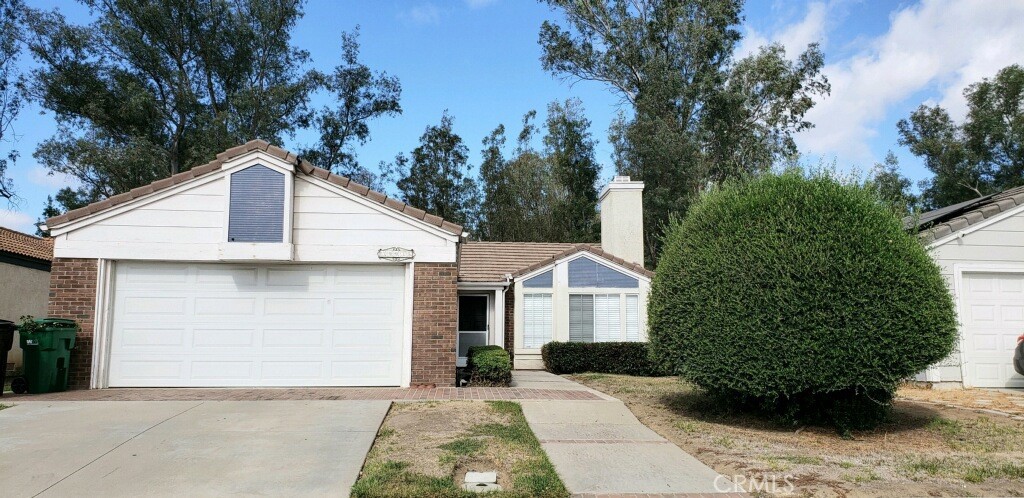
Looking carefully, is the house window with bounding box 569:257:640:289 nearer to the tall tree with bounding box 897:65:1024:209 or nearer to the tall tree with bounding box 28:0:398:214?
the tall tree with bounding box 28:0:398:214

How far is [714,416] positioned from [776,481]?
322cm

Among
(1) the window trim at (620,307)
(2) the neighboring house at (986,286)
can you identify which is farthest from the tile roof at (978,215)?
(1) the window trim at (620,307)

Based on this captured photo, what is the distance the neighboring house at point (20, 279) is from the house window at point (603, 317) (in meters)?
13.9

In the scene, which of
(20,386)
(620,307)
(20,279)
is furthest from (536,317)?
(20,279)

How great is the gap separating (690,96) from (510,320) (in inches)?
680

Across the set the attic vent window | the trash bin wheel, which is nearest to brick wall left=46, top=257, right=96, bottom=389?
the trash bin wheel

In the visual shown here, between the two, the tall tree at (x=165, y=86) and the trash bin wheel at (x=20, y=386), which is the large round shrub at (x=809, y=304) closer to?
the trash bin wheel at (x=20, y=386)

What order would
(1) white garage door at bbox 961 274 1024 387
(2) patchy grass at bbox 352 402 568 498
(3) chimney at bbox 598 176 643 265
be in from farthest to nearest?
(3) chimney at bbox 598 176 643 265 < (1) white garage door at bbox 961 274 1024 387 < (2) patchy grass at bbox 352 402 568 498

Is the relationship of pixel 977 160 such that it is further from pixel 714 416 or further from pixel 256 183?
pixel 256 183

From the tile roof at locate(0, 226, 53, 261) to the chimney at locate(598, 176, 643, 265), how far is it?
16.0 meters

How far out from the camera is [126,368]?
10289 mm

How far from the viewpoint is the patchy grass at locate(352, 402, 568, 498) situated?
5.23 meters

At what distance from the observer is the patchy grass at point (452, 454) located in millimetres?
5234

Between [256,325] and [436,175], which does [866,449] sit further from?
[436,175]
